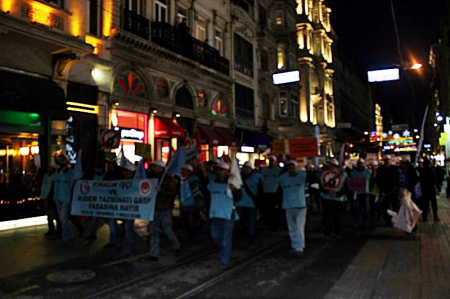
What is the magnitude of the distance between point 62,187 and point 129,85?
30.6 ft

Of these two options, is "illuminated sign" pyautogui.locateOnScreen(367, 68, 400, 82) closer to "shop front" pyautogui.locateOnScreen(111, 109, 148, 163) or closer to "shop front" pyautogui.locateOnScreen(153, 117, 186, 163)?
"shop front" pyautogui.locateOnScreen(153, 117, 186, 163)

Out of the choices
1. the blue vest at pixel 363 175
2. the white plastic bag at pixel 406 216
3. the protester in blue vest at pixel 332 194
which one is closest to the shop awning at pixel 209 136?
the blue vest at pixel 363 175

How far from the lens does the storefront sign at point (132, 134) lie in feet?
→ 55.7

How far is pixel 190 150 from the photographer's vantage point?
31.6 feet

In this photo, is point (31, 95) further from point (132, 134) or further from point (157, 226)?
point (157, 226)

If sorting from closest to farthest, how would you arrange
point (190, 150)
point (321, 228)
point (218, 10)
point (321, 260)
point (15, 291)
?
1. point (15, 291)
2. point (321, 260)
3. point (190, 150)
4. point (321, 228)
5. point (218, 10)

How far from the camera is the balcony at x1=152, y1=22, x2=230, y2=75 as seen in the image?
62.5ft

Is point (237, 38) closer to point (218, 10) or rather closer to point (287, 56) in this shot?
point (218, 10)

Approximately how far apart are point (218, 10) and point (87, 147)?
13659 millimetres

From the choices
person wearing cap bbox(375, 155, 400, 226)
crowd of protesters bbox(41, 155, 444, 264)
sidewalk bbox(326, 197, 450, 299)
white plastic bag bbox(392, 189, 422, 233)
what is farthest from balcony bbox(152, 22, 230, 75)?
sidewalk bbox(326, 197, 450, 299)

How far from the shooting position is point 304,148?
14.1 meters

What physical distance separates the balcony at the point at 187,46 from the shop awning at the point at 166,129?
3.45 m

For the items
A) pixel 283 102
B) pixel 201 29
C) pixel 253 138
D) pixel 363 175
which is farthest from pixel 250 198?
pixel 283 102

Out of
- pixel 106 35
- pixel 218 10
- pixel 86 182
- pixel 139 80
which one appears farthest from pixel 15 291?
pixel 218 10
